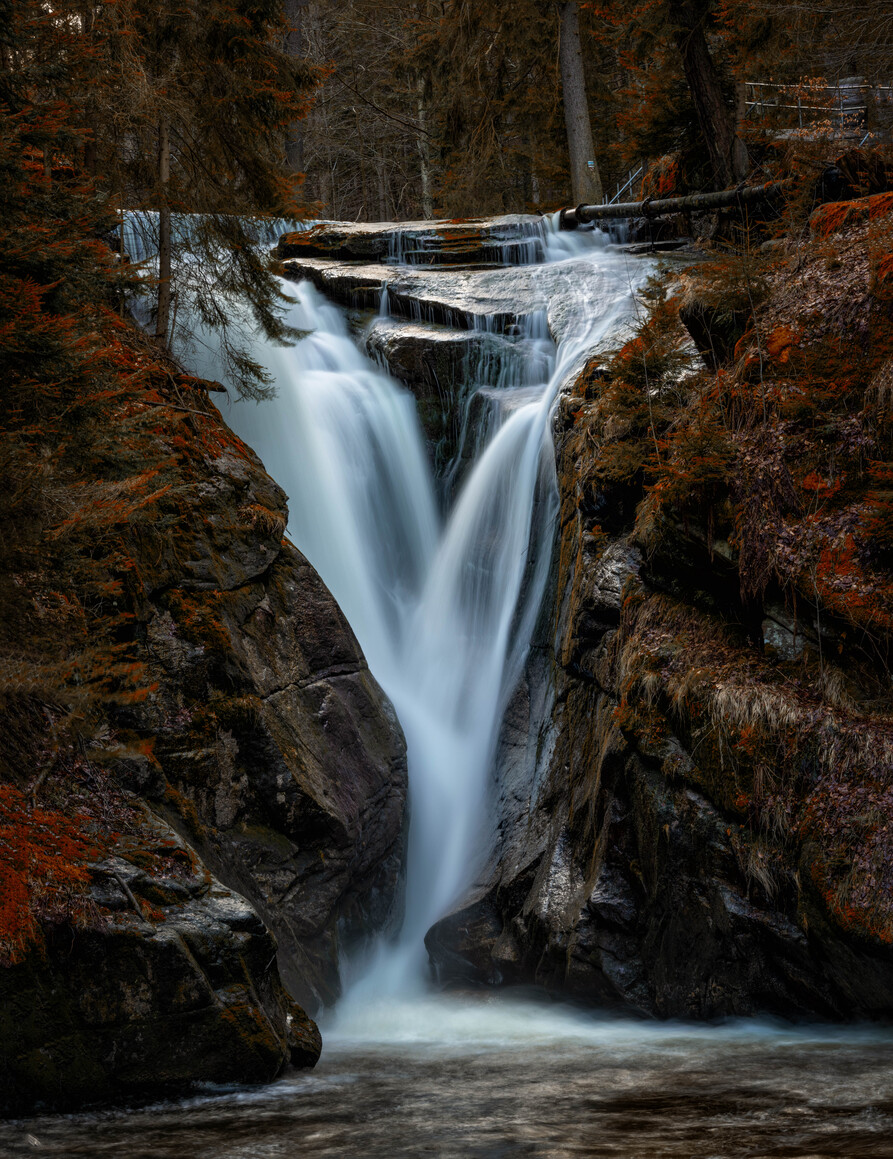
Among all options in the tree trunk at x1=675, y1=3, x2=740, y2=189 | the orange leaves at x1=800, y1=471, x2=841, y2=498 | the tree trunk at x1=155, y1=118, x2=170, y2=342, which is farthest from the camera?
the tree trunk at x1=675, y1=3, x2=740, y2=189

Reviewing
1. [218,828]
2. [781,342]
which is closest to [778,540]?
[781,342]

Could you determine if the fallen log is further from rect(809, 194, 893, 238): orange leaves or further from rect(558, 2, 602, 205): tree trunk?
rect(558, 2, 602, 205): tree trunk

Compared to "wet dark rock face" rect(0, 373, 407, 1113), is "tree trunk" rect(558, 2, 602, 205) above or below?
above

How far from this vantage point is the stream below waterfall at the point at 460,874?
4062 mm

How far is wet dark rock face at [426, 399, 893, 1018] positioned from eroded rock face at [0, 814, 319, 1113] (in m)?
2.35

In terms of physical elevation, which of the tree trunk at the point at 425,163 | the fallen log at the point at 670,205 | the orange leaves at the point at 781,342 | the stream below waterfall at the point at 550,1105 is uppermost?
the tree trunk at the point at 425,163

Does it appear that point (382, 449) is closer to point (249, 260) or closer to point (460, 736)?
point (249, 260)

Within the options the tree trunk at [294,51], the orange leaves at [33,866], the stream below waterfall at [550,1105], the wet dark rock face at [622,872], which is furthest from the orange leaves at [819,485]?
the tree trunk at [294,51]

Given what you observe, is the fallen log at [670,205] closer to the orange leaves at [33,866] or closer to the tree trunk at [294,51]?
the tree trunk at [294,51]

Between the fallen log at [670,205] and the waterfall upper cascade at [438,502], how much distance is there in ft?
3.84

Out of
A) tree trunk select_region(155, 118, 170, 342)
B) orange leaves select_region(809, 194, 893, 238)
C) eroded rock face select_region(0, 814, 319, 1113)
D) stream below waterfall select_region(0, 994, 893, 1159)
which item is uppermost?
tree trunk select_region(155, 118, 170, 342)

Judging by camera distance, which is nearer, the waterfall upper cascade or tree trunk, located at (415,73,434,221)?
the waterfall upper cascade

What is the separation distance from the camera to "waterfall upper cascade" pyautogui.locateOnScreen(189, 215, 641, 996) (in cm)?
861

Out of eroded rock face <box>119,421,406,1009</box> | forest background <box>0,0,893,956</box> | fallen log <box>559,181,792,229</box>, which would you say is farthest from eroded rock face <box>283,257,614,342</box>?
eroded rock face <box>119,421,406,1009</box>
